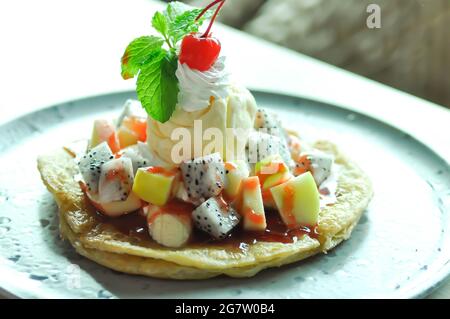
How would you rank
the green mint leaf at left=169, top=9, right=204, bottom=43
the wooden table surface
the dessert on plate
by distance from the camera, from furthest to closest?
the wooden table surface
the green mint leaf at left=169, top=9, right=204, bottom=43
the dessert on plate

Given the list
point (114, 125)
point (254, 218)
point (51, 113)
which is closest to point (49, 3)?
point (51, 113)

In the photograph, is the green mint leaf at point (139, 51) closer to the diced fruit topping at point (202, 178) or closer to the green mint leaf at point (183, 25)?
the green mint leaf at point (183, 25)

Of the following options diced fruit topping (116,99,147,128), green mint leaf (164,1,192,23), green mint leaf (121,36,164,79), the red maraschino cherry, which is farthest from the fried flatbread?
green mint leaf (164,1,192,23)

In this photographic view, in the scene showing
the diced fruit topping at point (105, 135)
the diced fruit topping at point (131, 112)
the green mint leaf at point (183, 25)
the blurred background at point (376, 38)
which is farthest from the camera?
the blurred background at point (376, 38)

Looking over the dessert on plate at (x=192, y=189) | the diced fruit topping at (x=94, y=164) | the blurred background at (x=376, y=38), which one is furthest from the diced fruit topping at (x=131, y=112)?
the blurred background at (x=376, y=38)

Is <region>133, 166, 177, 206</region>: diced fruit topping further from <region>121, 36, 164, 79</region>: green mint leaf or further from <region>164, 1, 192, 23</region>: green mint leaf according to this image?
<region>164, 1, 192, 23</region>: green mint leaf

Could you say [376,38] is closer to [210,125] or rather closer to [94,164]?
[210,125]
